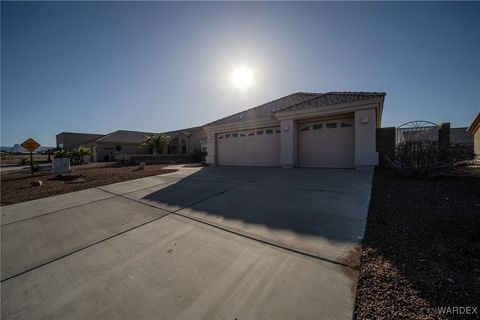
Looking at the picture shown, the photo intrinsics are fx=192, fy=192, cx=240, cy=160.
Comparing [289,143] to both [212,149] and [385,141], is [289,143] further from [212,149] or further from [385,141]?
[212,149]

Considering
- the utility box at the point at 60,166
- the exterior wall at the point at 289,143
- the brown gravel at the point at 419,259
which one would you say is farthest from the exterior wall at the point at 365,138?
the utility box at the point at 60,166

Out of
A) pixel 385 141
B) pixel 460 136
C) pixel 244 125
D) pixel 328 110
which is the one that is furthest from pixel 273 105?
pixel 460 136

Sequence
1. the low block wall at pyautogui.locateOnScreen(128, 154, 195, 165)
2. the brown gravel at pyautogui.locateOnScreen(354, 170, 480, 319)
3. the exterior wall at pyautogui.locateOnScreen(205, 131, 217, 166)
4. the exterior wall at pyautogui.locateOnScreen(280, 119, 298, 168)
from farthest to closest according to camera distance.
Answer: the low block wall at pyautogui.locateOnScreen(128, 154, 195, 165) → the exterior wall at pyautogui.locateOnScreen(205, 131, 217, 166) → the exterior wall at pyautogui.locateOnScreen(280, 119, 298, 168) → the brown gravel at pyautogui.locateOnScreen(354, 170, 480, 319)

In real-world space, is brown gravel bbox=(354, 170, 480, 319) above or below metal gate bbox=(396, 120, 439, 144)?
below

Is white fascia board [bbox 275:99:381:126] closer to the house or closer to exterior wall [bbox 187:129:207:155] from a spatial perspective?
the house

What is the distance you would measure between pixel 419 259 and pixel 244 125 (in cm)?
1097

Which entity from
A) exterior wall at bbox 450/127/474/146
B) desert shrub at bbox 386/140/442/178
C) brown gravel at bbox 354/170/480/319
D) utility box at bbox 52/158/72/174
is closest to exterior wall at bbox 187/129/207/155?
utility box at bbox 52/158/72/174

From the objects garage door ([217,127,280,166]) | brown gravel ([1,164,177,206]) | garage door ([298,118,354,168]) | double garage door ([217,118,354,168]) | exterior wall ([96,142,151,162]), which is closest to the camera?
brown gravel ([1,164,177,206])

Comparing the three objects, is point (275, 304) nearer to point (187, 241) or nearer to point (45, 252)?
point (187, 241)

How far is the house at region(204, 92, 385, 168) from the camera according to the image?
8.36 m

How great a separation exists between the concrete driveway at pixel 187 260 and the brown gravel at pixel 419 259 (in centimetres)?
18

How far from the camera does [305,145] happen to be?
10398 millimetres

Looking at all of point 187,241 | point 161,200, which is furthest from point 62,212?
point 187,241

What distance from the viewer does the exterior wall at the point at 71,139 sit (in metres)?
35.5
